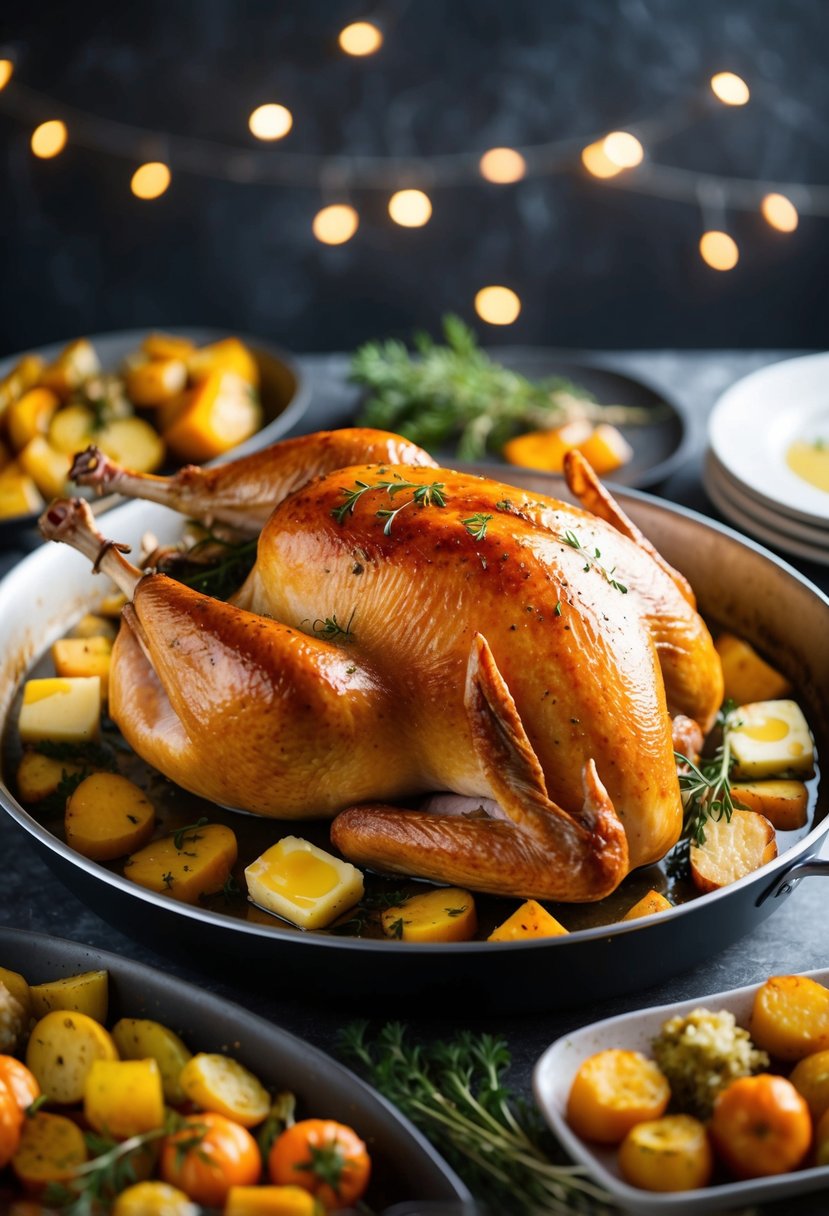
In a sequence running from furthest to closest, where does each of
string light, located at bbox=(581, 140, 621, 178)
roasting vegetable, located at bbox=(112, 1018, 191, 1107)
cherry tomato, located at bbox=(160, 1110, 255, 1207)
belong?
string light, located at bbox=(581, 140, 621, 178), roasting vegetable, located at bbox=(112, 1018, 191, 1107), cherry tomato, located at bbox=(160, 1110, 255, 1207)

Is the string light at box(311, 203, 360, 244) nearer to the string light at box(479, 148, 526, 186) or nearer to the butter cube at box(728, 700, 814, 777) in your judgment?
the string light at box(479, 148, 526, 186)

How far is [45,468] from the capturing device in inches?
103

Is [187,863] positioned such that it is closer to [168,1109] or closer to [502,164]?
[168,1109]

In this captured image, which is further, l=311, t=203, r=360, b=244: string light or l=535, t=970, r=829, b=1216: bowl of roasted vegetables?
l=311, t=203, r=360, b=244: string light

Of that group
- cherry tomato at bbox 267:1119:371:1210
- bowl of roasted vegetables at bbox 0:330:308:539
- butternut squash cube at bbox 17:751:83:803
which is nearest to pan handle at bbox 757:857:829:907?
cherry tomato at bbox 267:1119:371:1210

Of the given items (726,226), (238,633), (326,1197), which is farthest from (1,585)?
(726,226)

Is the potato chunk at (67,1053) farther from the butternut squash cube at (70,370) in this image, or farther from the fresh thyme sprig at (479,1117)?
the butternut squash cube at (70,370)

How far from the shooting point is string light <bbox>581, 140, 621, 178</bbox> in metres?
3.46

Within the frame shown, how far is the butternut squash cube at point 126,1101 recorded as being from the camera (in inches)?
48.7

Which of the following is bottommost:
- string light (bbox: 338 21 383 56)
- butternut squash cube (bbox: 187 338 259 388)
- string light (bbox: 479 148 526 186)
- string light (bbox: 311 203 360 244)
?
butternut squash cube (bbox: 187 338 259 388)

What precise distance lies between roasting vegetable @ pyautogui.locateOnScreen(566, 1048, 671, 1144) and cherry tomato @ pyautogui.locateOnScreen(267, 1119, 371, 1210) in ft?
0.71

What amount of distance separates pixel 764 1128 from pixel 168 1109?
1.97ft

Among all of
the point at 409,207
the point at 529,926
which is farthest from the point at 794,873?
the point at 409,207

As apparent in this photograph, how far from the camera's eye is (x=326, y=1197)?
1169 mm
